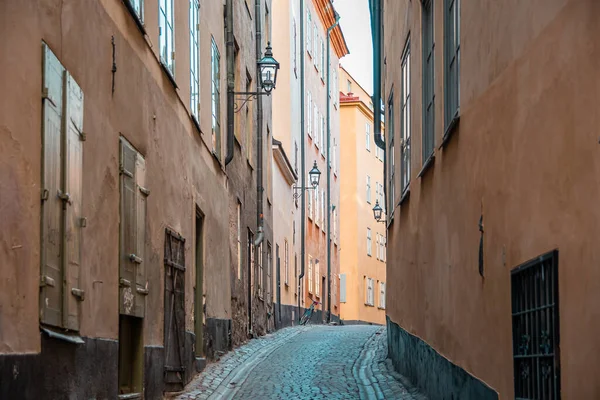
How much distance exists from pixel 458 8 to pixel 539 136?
3552 millimetres

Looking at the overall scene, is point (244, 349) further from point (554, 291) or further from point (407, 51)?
point (554, 291)

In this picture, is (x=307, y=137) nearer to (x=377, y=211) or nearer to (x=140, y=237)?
(x=377, y=211)

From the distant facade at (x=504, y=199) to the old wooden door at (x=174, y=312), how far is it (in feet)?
9.05

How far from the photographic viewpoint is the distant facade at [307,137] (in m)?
29.6

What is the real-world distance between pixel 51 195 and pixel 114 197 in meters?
2.21

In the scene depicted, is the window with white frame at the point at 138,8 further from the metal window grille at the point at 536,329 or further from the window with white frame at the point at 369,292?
the window with white frame at the point at 369,292

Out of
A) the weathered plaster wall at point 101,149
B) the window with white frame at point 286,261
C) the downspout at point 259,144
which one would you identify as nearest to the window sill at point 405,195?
the weathered plaster wall at point 101,149

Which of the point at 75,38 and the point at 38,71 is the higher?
the point at 75,38

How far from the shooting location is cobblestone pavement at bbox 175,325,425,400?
40.0ft

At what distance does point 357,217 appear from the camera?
48969 mm

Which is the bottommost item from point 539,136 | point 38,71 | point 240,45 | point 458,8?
point 539,136

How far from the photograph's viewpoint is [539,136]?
566 cm

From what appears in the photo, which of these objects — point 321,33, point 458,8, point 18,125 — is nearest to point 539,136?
point 18,125

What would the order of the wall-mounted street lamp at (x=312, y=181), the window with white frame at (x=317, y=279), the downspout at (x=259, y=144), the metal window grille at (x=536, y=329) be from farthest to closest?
the window with white frame at (x=317, y=279), the wall-mounted street lamp at (x=312, y=181), the downspout at (x=259, y=144), the metal window grille at (x=536, y=329)
